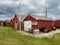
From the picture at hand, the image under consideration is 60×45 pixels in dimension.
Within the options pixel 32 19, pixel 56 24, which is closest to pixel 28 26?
pixel 32 19

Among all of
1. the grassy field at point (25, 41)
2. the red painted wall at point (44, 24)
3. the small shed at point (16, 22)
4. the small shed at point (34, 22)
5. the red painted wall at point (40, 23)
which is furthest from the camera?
the small shed at point (16, 22)

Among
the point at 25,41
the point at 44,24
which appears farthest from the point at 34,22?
the point at 25,41

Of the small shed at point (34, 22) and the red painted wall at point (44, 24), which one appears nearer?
the small shed at point (34, 22)

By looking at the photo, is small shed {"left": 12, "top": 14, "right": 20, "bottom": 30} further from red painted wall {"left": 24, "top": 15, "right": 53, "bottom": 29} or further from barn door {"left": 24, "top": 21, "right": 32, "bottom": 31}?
barn door {"left": 24, "top": 21, "right": 32, "bottom": 31}

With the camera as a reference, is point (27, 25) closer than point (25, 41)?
No

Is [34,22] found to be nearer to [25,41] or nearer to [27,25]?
[27,25]

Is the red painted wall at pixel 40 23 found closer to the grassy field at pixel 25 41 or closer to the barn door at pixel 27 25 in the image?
the barn door at pixel 27 25

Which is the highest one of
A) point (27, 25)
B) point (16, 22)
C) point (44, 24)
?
point (16, 22)

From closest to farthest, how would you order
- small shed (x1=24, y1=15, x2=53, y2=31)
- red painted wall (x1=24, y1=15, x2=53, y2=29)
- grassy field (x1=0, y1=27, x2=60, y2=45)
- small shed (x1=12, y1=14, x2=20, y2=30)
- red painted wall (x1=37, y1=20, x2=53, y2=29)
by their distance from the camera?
1. grassy field (x1=0, y1=27, x2=60, y2=45)
2. small shed (x1=24, y1=15, x2=53, y2=31)
3. red painted wall (x1=24, y1=15, x2=53, y2=29)
4. red painted wall (x1=37, y1=20, x2=53, y2=29)
5. small shed (x1=12, y1=14, x2=20, y2=30)

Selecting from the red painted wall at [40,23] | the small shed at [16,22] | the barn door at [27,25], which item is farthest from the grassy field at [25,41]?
the small shed at [16,22]

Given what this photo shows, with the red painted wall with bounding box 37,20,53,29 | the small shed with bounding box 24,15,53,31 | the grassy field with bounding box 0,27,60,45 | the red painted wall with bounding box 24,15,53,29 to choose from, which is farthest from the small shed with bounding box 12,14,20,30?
the grassy field with bounding box 0,27,60,45

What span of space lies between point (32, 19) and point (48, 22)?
5.47 m

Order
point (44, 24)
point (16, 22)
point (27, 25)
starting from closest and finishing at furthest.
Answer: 1. point (27, 25)
2. point (44, 24)
3. point (16, 22)

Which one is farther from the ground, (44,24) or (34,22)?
(34,22)
